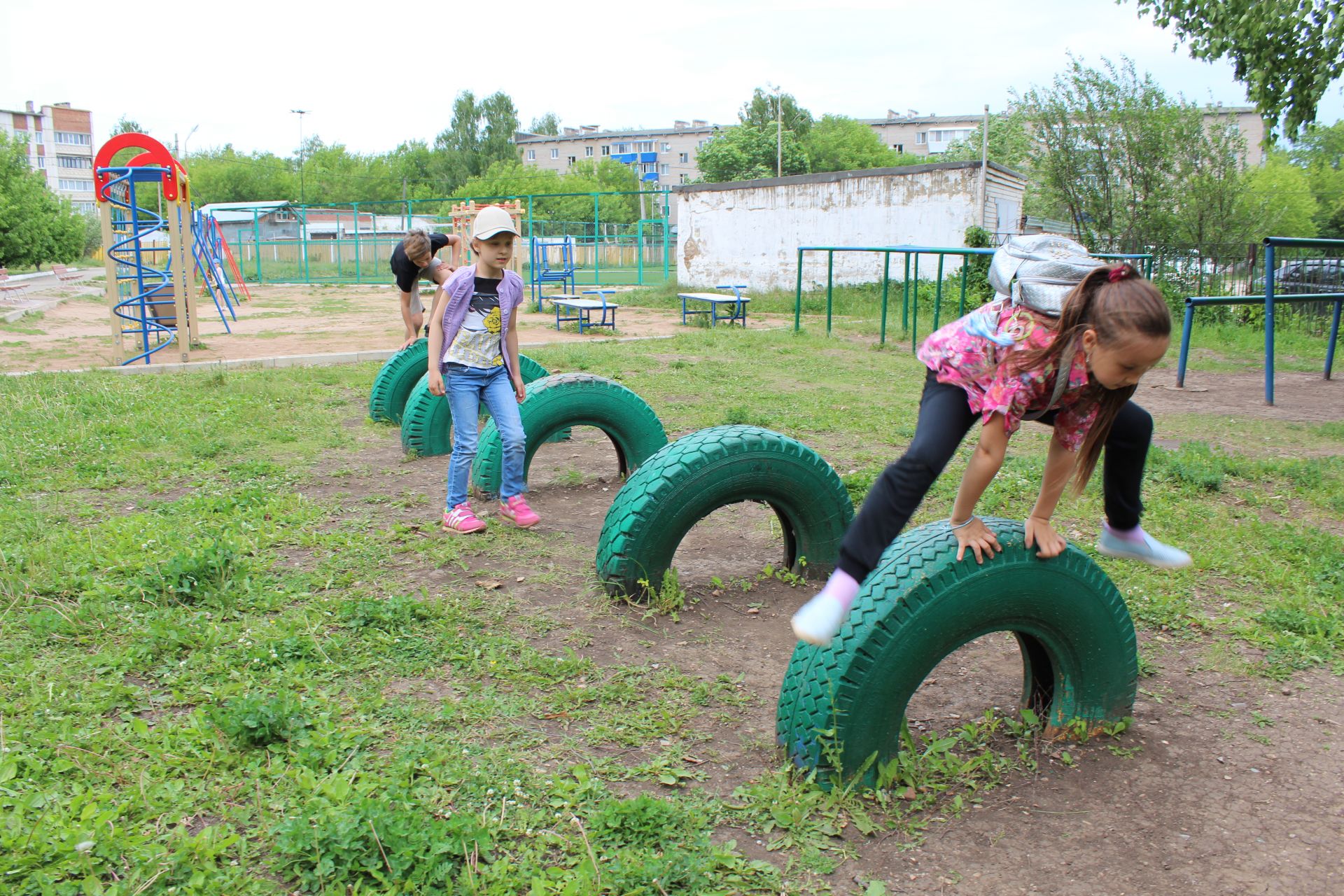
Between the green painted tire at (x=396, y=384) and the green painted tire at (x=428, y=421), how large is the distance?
946mm

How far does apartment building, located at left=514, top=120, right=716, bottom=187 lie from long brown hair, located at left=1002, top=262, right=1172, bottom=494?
106633 millimetres

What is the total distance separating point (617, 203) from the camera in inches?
2955

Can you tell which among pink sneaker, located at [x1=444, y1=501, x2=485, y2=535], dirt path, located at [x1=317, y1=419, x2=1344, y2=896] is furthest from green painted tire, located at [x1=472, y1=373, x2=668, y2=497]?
dirt path, located at [x1=317, y1=419, x2=1344, y2=896]

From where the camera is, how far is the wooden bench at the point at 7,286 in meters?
26.0

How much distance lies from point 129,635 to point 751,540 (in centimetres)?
293

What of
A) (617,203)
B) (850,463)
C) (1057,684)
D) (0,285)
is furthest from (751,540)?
(617,203)

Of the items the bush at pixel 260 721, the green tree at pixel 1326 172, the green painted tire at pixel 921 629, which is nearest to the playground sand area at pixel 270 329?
the bush at pixel 260 721

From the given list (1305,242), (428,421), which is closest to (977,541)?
(428,421)

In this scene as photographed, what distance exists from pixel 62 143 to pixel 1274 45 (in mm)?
117175

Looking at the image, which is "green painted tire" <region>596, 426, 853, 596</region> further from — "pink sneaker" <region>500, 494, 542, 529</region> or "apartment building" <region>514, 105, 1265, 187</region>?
"apartment building" <region>514, 105, 1265, 187</region>

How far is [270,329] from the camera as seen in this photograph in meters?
Answer: 17.0

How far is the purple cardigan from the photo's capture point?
5.05 metres

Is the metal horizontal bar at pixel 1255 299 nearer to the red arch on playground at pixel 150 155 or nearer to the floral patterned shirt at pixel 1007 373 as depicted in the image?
the floral patterned shirt at pixel 1007 373

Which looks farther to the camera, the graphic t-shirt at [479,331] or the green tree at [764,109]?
the green tree at [764,109]
